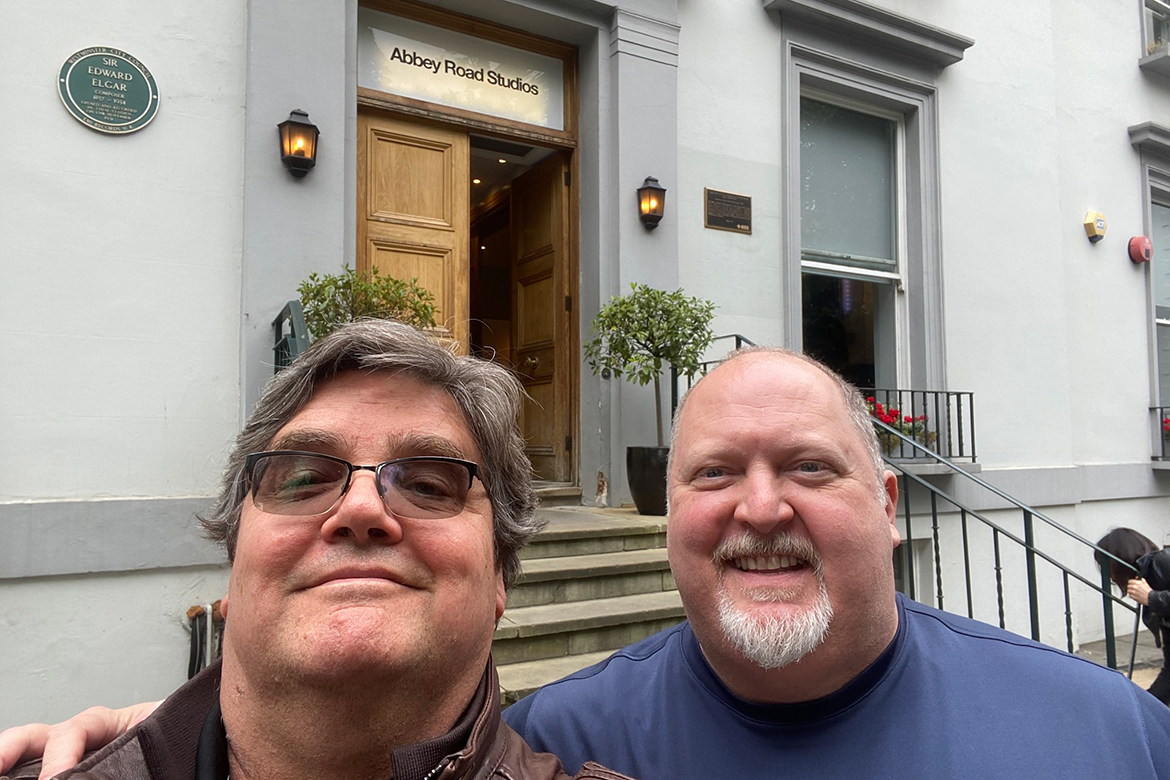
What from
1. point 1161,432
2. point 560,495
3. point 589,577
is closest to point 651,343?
point 560,495

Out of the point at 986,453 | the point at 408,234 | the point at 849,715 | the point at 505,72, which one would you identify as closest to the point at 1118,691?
the point at 849,715

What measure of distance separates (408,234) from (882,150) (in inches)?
174

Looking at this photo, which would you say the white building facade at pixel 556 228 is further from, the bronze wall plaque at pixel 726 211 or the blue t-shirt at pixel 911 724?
the blue t-shirt at pixel 911 724

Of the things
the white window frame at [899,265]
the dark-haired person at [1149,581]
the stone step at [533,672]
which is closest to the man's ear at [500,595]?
the stone step at [533,672]

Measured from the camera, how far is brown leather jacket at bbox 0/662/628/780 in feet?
3.77

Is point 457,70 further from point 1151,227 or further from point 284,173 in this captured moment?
point 1151,227

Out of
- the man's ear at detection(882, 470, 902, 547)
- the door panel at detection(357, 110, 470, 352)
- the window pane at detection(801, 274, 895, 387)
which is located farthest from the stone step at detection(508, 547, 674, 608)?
the window pane at detection(801, 274, 895, 387)

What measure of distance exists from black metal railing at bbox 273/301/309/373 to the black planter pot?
2.18m

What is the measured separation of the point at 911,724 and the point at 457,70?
497 centimetres

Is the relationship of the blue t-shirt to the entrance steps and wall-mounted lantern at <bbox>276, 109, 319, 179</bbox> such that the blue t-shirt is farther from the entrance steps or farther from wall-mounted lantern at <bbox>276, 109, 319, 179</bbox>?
wall-mounted lantern at <bbox>276, 109, 319, 179</bbox>

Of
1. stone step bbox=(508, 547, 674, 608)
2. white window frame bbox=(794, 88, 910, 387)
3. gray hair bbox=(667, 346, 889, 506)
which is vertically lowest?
stone step bbox=(508, 547, 674, 608)

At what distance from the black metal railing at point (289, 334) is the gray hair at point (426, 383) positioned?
63.1 inches

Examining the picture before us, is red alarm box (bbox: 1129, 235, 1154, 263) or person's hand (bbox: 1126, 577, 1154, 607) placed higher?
red alarm box (bbox: 1129, 235, 1154, 263)

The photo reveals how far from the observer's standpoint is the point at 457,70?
5.27 m
